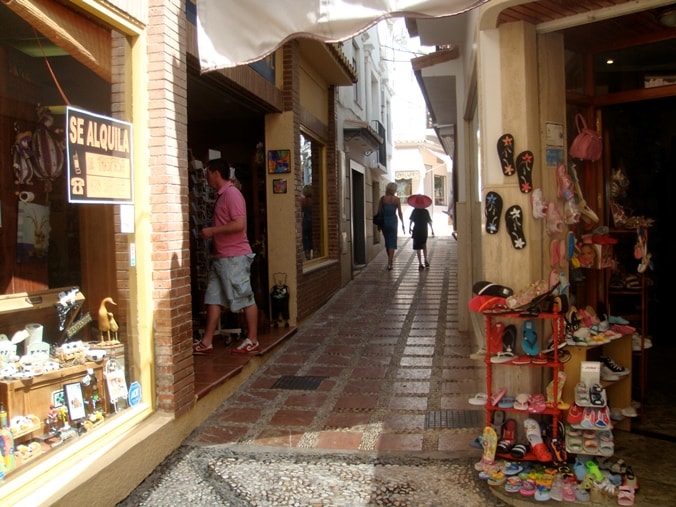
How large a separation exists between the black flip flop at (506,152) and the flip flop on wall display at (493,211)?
162mm

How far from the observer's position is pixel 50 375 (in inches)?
134

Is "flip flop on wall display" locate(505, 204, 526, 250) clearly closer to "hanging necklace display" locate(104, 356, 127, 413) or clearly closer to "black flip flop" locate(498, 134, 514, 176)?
"black flip flop" locate(498, 134, 514, 176)

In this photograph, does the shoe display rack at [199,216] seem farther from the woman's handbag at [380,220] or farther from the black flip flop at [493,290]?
the woman's handbag at [380,220]

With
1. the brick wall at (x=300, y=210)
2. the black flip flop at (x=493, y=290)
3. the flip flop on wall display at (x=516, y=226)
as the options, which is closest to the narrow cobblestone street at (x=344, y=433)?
the brick wall at (x=300, y=210)

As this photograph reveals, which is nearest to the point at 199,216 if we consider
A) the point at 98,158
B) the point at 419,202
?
the point at 98,158

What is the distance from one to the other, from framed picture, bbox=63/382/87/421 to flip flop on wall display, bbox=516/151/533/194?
295 cm

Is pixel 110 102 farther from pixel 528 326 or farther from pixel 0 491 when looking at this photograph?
pixel 528 326

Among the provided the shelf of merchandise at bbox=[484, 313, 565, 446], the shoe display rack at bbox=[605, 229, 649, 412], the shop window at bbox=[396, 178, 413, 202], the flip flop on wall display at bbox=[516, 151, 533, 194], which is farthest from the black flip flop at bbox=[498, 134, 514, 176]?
the shop window at bbox=[396, 178, 413, 202]

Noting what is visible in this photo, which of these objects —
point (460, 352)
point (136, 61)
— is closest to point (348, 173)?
point (460, 352)

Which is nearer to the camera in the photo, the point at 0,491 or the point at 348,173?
the point at 0,491

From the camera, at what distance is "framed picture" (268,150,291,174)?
7.24 m

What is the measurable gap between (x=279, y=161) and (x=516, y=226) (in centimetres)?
412

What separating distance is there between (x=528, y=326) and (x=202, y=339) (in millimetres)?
3297

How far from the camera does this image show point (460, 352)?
20.3ft
